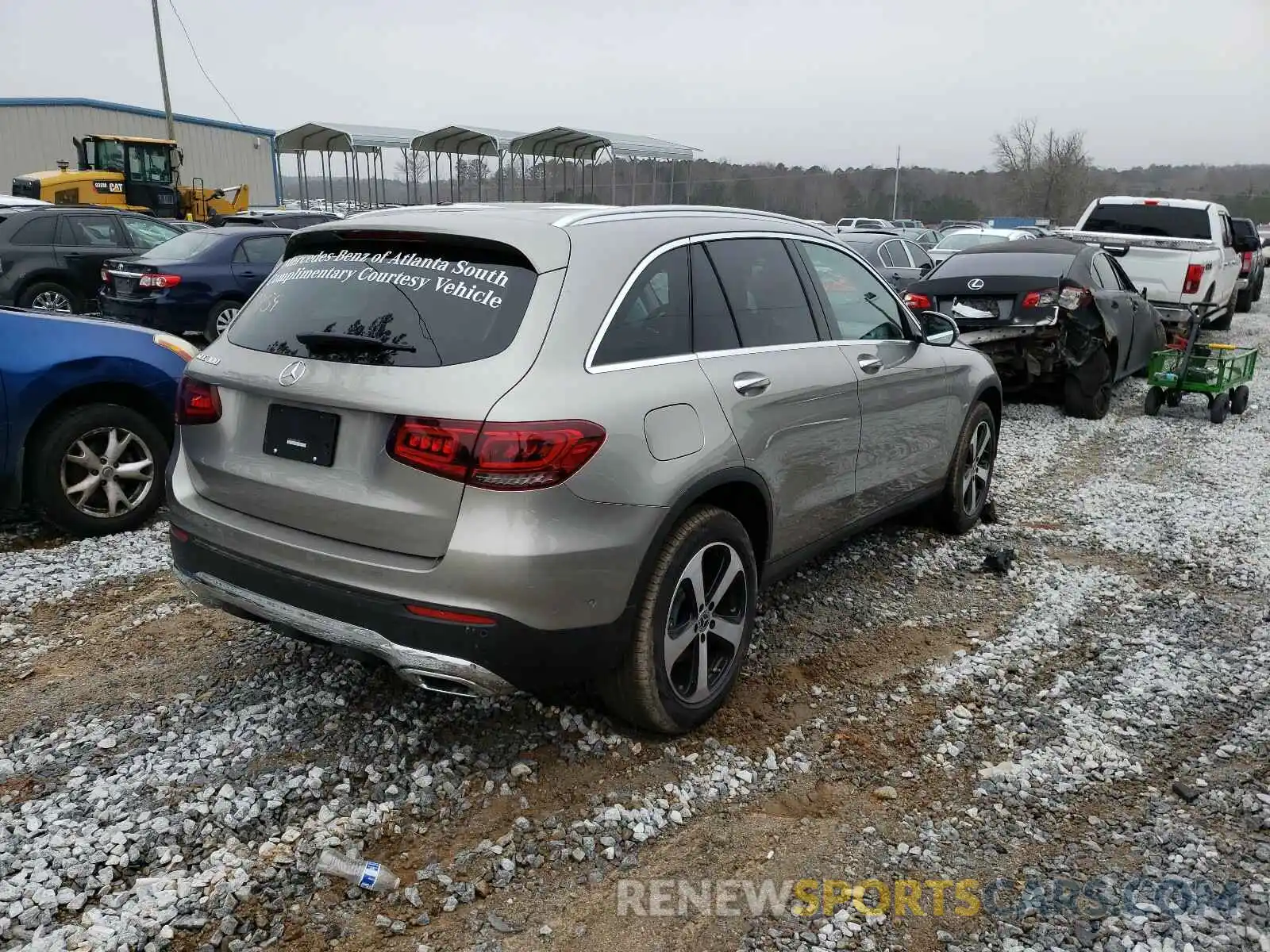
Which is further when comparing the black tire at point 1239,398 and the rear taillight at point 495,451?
the black tire at point 1239,398

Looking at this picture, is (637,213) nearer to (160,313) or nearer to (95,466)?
(95,466)

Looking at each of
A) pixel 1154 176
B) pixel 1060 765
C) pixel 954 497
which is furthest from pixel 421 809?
pixel 1154 176

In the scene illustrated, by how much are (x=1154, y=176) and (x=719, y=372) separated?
75.4 m

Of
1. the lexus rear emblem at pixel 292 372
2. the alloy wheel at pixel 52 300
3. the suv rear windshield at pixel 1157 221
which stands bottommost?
the alloy wheel at pixel 52 300

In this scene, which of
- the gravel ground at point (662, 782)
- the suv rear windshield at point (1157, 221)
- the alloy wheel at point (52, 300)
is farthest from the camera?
the suv rear windshield at point (1157, 221)

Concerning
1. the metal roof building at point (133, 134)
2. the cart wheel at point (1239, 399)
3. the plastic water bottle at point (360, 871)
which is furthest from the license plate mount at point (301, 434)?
the metal roof building at point (133, 134)

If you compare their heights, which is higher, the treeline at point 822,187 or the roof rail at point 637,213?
the treeline at point 822,187

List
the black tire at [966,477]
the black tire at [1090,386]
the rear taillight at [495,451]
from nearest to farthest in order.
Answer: the rear taillight at [495,451] < the black tire at [966,477] < the black tire at [1090,386]

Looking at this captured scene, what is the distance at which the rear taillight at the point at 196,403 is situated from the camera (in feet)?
10.8

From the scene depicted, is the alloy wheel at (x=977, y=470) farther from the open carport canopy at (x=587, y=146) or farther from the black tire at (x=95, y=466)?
the open carport canopy at (x=587, y=146)

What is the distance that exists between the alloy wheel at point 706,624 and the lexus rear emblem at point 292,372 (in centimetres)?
137

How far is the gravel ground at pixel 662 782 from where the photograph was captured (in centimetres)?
260

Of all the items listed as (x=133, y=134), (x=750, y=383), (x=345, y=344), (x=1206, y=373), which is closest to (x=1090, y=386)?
(x=1206, y=373)

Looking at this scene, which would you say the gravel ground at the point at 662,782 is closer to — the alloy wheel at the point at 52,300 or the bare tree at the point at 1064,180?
the alloy wheel at the point at 52,300
